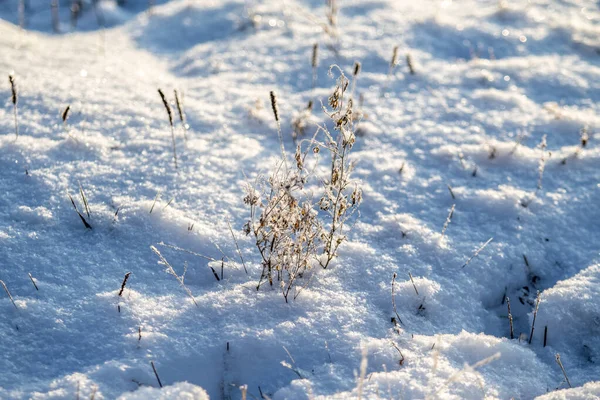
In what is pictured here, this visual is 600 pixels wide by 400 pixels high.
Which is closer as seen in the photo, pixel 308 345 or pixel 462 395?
pixel 462 395

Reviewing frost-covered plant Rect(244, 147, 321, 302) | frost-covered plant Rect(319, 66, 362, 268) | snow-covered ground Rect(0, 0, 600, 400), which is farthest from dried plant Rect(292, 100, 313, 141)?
frost-covered plant Rect(244, 147, 321, 302)

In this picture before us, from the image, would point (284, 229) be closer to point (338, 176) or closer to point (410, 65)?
point (338, 176)

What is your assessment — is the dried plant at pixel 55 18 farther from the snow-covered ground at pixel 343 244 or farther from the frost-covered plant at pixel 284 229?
the frost-covered plant at pixel 284 229

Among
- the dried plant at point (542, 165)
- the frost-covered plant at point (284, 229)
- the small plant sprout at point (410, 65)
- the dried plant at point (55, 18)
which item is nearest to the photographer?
the frost-covered plant at point (284, 229)

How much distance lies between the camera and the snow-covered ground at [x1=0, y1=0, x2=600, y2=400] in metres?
1.58

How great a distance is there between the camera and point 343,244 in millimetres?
2074

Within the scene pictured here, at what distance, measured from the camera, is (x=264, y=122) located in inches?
114

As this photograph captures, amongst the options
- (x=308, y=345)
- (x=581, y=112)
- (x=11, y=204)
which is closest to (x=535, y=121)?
(x=581, y=112)

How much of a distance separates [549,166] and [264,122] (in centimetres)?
157

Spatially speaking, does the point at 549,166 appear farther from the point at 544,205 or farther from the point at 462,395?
the point at 462,395

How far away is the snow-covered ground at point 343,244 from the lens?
1.58m

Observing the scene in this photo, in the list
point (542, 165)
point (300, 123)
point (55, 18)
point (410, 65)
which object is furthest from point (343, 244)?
point (55, 18)

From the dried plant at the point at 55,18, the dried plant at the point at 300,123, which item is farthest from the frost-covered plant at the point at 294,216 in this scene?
the dried plant at the point at 55,18

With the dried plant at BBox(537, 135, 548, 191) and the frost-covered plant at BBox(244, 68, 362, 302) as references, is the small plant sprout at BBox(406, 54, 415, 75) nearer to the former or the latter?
the dried plant at BBox(537, 135, 548, 191)
